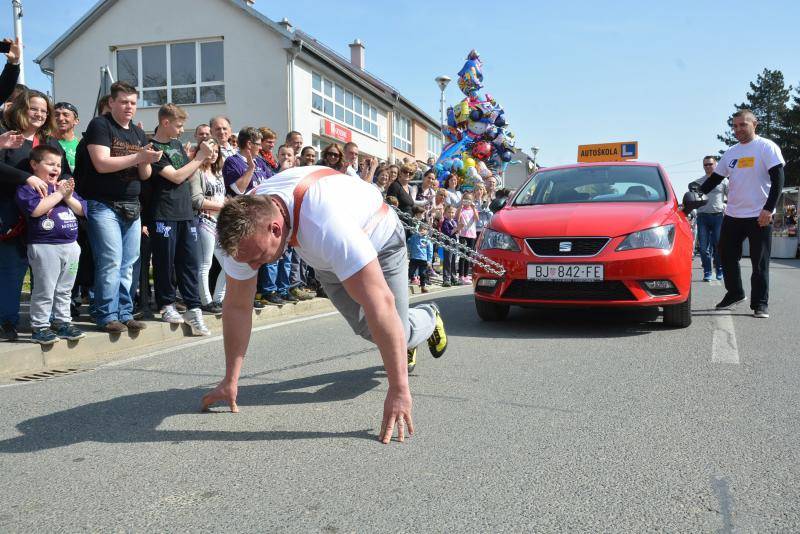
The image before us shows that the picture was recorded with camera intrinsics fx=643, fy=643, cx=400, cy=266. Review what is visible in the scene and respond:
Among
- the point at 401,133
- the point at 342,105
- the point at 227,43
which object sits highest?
the point at 227,43

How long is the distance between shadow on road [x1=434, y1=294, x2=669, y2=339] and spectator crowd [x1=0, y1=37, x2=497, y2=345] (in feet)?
7.83

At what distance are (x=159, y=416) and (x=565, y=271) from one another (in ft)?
11.4

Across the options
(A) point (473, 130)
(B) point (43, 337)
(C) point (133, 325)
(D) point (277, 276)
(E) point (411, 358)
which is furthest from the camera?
(A) point (473, 130)

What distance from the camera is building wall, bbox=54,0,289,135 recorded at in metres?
24.5

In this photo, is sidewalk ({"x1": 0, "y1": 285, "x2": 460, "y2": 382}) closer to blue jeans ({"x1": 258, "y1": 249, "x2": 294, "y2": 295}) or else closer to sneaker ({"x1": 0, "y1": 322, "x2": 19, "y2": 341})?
sneaker ({"x1": 0, "y1": 322, "x2": 19, "y2": 341})

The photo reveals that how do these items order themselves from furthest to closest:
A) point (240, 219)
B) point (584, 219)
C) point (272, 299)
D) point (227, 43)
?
point (227, 43)
point (272, 299)
point (584, 219)
point (240, 219)

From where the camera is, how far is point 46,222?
4.87 metres

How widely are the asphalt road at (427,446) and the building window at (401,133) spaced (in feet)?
108

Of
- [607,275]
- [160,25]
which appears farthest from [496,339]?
[160,25]

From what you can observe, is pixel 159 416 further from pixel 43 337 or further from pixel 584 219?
pixel 584 219

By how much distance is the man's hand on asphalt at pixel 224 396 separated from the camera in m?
3.39

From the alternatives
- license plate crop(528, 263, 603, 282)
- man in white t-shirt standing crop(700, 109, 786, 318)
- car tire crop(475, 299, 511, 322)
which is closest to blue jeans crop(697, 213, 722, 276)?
man in white t-shirt standing crop(700, 109, 786, 318)

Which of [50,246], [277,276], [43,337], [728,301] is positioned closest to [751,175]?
[728,301]

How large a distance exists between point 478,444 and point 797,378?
2490 millimetres
